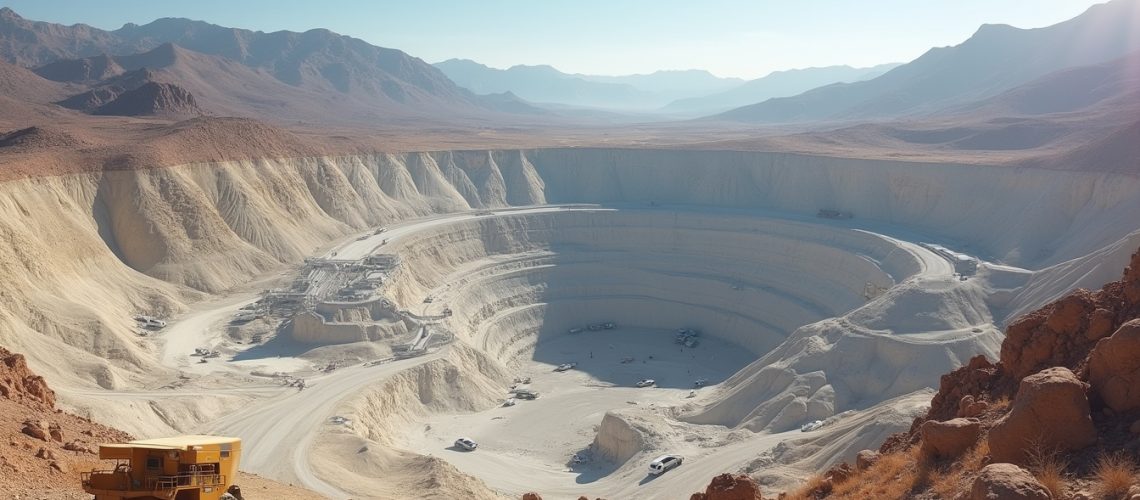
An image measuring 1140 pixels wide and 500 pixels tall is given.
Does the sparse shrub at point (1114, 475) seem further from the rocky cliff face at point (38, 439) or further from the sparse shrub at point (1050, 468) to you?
the rocky cliff face at point (38, 439)

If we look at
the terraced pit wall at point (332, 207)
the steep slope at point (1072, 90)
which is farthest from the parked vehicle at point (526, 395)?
the steep slope at point (1072, 90)

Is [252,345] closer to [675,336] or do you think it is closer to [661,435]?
[661,435]

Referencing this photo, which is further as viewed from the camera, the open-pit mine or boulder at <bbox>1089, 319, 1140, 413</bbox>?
the open-pit mine

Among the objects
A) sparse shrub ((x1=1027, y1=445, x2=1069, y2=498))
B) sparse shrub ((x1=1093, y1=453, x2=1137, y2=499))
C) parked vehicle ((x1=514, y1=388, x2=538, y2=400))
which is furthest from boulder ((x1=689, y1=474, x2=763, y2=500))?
parked vehicle ((x1=514, y1=388, x2=538, y2=400))

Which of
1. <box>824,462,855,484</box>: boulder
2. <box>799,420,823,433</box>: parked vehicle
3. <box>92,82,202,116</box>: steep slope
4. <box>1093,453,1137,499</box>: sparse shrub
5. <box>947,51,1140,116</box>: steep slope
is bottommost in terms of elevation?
<box>799,420,823,433</box>: parked vehicle

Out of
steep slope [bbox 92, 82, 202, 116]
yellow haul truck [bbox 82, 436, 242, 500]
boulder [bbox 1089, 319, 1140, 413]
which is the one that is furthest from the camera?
steep slope [bbox 92, 82, 202, 116]

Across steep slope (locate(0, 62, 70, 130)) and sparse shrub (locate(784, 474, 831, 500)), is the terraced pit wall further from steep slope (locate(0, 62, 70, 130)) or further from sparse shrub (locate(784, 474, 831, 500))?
steep slope (locate(0, 62, 70, 130))

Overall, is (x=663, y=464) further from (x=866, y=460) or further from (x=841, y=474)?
(x=841, y=474)

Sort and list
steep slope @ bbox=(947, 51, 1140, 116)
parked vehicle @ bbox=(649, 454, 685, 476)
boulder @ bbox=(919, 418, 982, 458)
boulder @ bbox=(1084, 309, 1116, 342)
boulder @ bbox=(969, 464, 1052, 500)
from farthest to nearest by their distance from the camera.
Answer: steep slope @ bbox=(947, 51, 1140, 116) < parked vehicle @ bbox=(649, 454, 685, 476) < boulder @ bbox=(1084, 309, 1116, 342) < boulder @ bbox=(919, 418, 982, 458) < boulder @ bbox=(969, 464, 1052, 500)
